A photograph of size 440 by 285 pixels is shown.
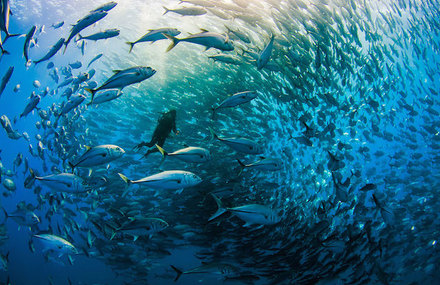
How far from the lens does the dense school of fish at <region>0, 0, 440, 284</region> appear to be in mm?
5809

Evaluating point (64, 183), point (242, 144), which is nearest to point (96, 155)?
point (64, 183)

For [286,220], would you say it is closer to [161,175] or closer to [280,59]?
[280,59]

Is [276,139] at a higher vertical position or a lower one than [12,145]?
higher

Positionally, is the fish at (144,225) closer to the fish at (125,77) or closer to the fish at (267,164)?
the fish at (267,164)

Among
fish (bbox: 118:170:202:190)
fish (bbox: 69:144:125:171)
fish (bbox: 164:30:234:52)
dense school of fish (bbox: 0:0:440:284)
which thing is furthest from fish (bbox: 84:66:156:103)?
fish (bbox: 118:170:202:190)

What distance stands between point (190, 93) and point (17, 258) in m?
55.5

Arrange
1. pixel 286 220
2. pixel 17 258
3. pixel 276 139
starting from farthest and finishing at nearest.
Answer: pixel 17 258
pixel 276 139
pixel 286 220

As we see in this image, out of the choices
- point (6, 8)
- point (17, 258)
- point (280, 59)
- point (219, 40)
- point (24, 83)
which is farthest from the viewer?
point (17, 258)

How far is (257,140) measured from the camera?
10867mm

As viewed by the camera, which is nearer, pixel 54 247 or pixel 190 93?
pixel 54 247

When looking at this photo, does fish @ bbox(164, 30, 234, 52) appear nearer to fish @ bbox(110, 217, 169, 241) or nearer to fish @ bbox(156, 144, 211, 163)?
fish @ bbox(156, 144, 211, 163)

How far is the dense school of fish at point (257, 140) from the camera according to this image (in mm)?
5809

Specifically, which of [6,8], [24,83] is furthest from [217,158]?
[24,83]

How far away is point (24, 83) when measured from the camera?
1427 inches
